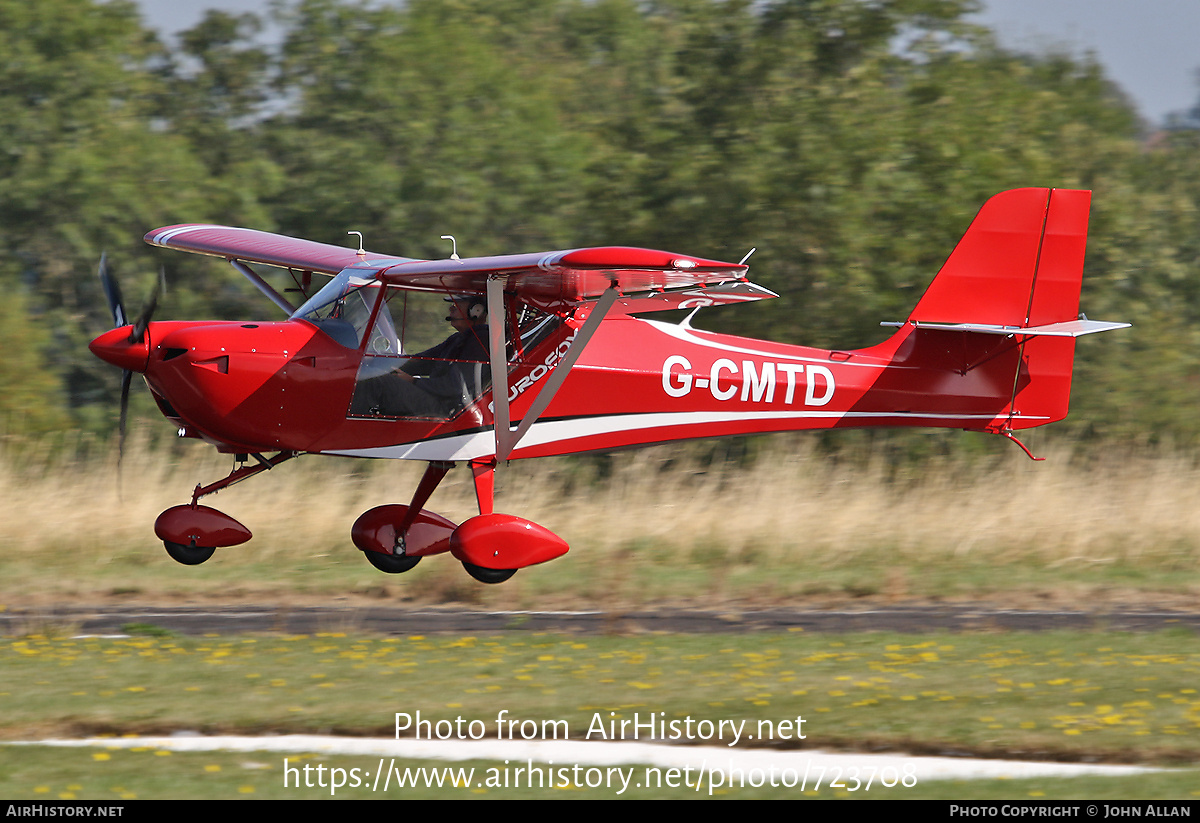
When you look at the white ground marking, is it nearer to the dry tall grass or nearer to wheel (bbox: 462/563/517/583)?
wheel (bbox: 462/563/517/583)

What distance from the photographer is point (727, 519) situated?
14898mm

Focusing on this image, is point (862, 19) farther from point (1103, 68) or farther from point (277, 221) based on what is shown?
point (277, 221)

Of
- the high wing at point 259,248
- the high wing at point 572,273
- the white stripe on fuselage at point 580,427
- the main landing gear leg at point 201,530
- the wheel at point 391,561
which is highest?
the high wing at point 572,273

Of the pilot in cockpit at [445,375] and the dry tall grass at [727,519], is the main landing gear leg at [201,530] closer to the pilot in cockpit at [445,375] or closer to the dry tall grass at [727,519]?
the pilot in cockpit at [445,375]

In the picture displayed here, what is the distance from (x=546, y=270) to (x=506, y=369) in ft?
3.62

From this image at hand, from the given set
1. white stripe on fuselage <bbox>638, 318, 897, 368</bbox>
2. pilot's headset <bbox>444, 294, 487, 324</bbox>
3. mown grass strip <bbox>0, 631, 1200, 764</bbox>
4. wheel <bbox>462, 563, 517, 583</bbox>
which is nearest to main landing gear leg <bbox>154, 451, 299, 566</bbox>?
mown grass strip <bbox>0, 631, 1200, 764</bbox>

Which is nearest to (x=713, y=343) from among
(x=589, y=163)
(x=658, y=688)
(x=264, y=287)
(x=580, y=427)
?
(x=580, y=427)

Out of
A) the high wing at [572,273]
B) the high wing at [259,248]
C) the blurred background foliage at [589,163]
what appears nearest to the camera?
the high wing at [572,273]

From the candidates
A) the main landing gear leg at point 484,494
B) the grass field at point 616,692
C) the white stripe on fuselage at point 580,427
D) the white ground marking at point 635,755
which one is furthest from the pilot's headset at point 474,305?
the white ground marking at point 635,755

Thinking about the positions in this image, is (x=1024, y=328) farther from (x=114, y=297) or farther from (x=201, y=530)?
(x=114, y=297)

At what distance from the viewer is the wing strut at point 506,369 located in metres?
9.77

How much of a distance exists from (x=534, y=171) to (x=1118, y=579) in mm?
12171

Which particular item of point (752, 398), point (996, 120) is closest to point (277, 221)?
point (996, 120)

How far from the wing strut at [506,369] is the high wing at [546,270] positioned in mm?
148
